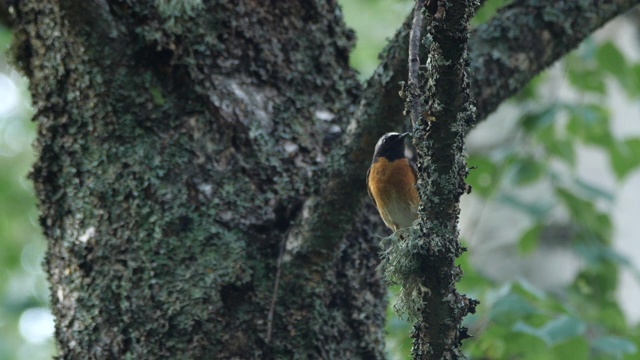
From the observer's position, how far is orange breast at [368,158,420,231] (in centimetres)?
336

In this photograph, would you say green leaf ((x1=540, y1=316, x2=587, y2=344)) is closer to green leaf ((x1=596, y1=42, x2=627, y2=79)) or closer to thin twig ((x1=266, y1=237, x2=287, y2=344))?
thin twig ((x1=266, y1=237, x2=287, y2=344))

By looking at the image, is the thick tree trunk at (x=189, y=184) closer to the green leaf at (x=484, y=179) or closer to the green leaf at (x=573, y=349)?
the green leaf at (x=573, y=349)

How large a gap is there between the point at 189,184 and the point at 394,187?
44.5 inches

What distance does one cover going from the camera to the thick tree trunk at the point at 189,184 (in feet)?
8.69

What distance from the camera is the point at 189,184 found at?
2789 millimetres

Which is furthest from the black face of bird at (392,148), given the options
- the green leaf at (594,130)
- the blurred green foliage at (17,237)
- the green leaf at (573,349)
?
the blurred green foliage at (17,237)

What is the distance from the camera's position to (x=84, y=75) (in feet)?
9.48

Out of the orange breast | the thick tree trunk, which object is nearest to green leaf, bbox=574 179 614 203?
the orange breast

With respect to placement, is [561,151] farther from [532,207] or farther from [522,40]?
[522,40]

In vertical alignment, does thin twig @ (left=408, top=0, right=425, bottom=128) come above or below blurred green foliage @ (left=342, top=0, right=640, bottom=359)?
below

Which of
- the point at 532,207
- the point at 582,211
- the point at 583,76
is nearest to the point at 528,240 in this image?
the point at 532,207

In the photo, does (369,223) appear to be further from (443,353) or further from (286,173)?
(443,353)

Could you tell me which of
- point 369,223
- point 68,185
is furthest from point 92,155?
point 369,223

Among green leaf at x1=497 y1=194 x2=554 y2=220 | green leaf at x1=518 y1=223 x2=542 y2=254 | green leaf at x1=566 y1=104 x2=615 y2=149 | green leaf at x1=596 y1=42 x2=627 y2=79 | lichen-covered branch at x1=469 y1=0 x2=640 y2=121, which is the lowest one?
lichen-covered branch at x1=469 y1=0 x2=640 y2=121
